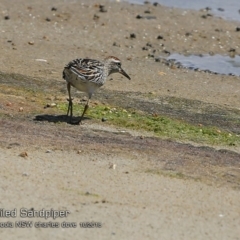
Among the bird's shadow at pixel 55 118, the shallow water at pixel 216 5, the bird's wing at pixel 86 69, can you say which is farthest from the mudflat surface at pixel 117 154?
the shallow water at pixel 216 5

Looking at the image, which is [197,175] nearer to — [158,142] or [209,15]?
[158,142]

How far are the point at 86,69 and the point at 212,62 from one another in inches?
256

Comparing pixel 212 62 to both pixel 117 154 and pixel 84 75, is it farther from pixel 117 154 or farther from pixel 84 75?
pixel 117 154

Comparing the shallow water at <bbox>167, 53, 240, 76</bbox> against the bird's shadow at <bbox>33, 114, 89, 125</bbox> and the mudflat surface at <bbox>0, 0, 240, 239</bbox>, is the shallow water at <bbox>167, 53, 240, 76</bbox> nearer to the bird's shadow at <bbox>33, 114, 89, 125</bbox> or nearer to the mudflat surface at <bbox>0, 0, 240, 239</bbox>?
the mudflat surface at <bbox>0, 0, 240, 239</bbox>

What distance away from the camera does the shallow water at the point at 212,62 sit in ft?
54.7

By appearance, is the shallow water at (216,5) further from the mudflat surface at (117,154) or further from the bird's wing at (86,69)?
the bird's wing at (86,69)

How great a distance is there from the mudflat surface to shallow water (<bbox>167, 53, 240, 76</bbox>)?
45 centimetres

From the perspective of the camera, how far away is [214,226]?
7.99 metres

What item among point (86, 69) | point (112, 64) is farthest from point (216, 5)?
point (86, 69)

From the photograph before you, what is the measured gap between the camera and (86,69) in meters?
11.3

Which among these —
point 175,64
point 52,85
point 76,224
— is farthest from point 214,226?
point 175,64

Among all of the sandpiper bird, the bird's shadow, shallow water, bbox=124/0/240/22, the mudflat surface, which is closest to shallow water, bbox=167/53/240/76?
the mudflat surface

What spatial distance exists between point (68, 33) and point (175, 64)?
2.78 metres

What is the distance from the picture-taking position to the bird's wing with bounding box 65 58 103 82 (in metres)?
11.2
